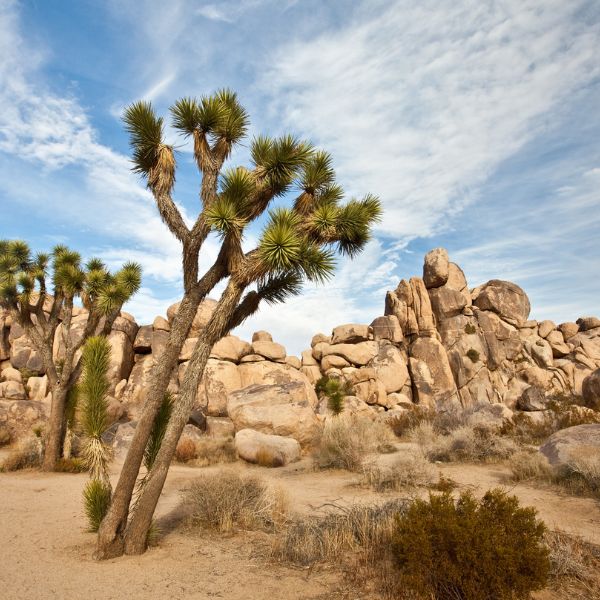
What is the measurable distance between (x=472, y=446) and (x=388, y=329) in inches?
928

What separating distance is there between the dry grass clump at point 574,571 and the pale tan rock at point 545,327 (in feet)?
122

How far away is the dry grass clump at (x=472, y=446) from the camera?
39.3 feet

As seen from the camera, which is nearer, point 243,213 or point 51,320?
point 243,213

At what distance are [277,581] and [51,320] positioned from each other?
13.5 meters

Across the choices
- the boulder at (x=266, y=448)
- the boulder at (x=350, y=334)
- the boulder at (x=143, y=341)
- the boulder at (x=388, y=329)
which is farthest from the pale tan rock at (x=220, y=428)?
the boulder at (x=388, y=329)

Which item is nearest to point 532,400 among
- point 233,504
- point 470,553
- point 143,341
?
point 233,504

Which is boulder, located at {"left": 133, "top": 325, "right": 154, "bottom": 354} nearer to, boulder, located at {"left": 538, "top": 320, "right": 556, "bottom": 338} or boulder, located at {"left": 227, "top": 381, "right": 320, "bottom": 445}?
boulder, located at {"left": 227, "top": 381, "right": 320, "bottom": 445}

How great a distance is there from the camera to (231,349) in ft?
89.6

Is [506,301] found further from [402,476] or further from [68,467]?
[68,467]

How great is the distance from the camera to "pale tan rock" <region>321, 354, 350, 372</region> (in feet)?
105

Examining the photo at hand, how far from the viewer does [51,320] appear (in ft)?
50.0

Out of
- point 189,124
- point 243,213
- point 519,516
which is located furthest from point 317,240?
point 519,516

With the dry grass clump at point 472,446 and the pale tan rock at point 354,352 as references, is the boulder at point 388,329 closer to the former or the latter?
the pale tan rock at point 354,352

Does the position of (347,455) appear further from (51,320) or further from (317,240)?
(51,320)
